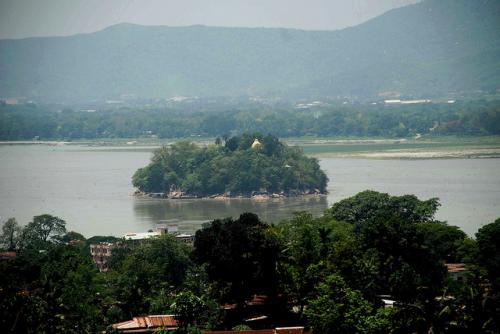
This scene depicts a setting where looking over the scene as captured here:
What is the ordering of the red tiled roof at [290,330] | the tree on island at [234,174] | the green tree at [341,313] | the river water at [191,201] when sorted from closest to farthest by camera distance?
the green tree at [341,313], the red tiled roof at [290,330], the river water at [191,201], the tree on island at [234,174]

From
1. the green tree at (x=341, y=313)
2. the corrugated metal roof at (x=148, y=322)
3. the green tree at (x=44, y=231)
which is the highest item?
the green tree at (x=44, y=231)

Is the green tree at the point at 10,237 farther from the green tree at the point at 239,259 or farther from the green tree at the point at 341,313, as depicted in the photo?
the green tree at the point at 341,313

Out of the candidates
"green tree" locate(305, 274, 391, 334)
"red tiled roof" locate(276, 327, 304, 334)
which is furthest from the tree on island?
"green tree" locate(305, 274, 391, 334)

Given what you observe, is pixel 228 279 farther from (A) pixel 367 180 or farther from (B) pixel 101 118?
(B) pixel 101 118

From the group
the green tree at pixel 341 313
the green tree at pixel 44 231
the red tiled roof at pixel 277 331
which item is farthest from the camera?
the green tree at pixel 44 231

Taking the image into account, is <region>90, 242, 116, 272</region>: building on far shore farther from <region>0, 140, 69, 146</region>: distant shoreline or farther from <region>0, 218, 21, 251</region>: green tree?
<region>0, 140, 69, 146</region>: distant shoreline

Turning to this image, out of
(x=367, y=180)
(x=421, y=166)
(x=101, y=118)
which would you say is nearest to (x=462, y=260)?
(x=367, y=180)

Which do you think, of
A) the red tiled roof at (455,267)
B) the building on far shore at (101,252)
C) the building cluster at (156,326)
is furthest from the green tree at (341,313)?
the building on far shore at (101,252)
